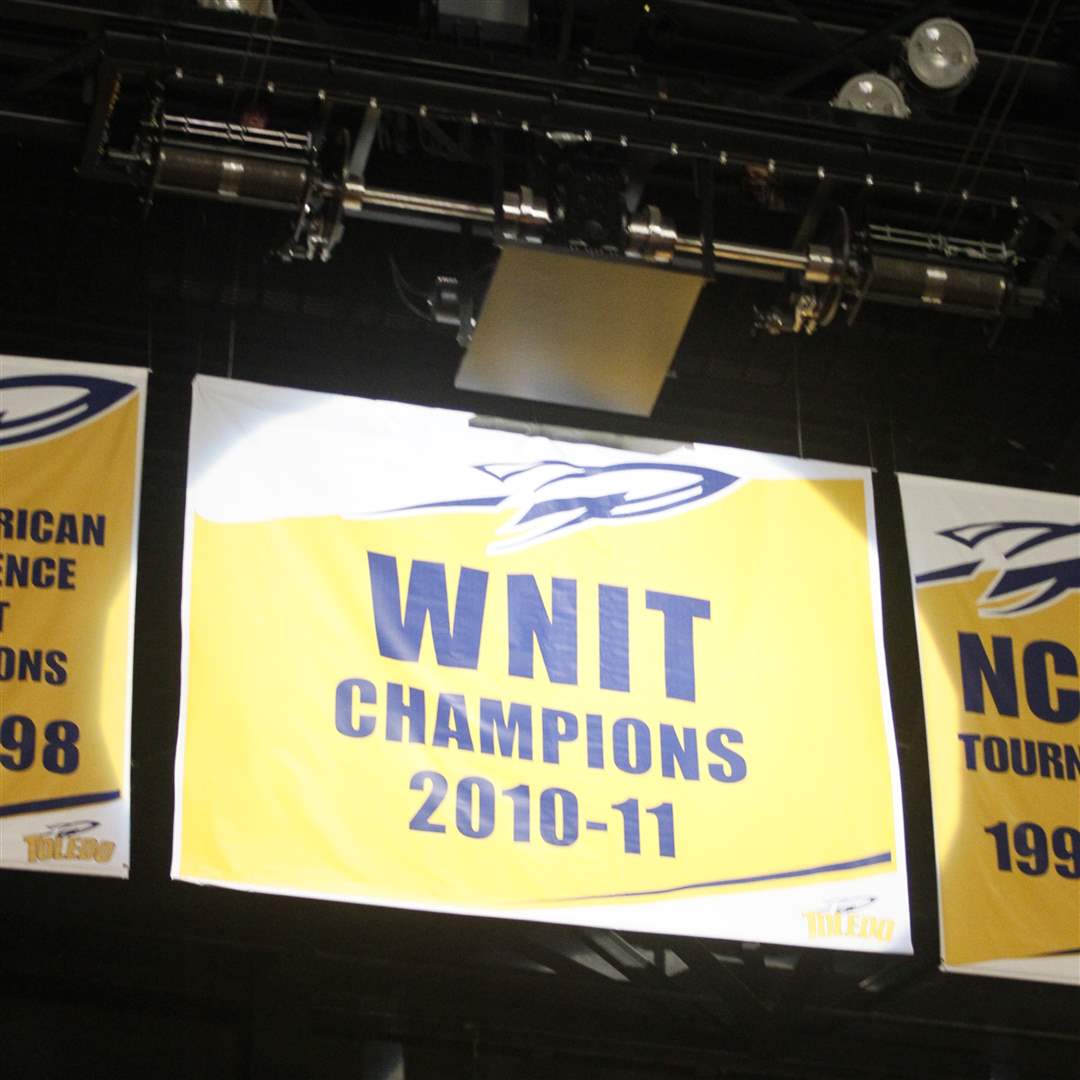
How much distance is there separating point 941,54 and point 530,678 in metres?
2.30

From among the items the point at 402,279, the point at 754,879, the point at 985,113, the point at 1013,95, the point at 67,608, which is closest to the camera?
the point at 67,608

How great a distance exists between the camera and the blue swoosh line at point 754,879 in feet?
16.6

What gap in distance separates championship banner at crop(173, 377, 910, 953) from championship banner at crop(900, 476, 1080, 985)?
0.19 meters

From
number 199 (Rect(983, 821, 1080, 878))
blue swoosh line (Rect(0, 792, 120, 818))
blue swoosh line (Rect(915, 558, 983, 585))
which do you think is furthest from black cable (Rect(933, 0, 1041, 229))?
blue swoosh line (Rect(0, 792, 120, 818))

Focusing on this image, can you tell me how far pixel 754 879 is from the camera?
517cm

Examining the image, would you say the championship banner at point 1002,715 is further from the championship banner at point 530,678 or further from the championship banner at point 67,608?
the championship banner at point 67,608

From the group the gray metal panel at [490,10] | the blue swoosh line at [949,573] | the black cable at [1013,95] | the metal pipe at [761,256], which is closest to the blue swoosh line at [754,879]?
the blue swoosh line at [949,573]

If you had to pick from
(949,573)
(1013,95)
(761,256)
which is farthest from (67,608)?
(1013,95)

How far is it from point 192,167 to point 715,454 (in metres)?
1.82

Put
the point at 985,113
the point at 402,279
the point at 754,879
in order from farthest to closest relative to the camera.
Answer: the point at 402,279, the point at 985,113, the point at 754,879

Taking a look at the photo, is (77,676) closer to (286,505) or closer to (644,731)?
(286,505)

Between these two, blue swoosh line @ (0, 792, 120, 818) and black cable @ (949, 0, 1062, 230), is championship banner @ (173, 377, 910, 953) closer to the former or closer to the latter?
blue swoosh line @ (0, 792, 120, 818)

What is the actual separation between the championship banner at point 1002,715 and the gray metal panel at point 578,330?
0.96 meters

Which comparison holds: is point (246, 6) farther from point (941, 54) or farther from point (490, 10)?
point (941, 54)
